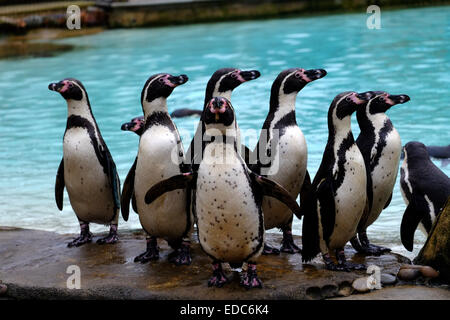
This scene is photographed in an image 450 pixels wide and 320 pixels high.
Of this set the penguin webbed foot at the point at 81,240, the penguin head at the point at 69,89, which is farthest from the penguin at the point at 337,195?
the penguin head at the point at 69,89

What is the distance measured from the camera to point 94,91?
1292 centimetres

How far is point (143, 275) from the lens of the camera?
4082mm

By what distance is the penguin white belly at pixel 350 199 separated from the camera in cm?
410

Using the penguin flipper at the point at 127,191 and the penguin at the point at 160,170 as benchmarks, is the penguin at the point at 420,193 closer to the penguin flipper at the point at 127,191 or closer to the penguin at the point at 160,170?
the penguin at the point at 160,170

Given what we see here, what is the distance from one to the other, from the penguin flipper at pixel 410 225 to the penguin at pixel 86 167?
1707 millimetres

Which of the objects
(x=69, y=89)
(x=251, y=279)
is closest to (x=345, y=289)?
(x=251, y=279)

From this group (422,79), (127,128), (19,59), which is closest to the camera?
(127,128)

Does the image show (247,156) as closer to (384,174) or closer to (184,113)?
(384,174)

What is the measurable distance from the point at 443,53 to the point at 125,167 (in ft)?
23.0

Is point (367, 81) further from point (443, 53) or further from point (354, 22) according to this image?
point (354, 22)

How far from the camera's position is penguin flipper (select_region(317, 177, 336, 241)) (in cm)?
409

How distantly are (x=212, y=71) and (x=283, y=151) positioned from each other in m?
9.05

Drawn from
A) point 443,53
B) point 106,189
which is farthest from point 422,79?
point 106,189
